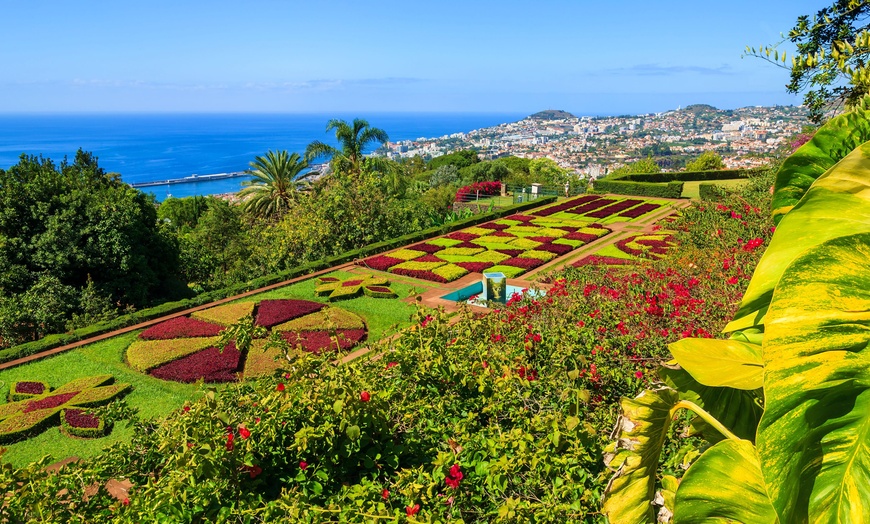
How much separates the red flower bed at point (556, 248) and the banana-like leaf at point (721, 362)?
16.4m

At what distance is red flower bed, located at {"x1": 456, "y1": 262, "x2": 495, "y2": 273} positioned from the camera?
1564 centimetres

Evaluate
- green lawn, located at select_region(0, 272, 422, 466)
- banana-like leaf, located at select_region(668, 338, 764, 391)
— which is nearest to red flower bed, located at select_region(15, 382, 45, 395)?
green lawn, located at select_region(0, 272, 422, 466)

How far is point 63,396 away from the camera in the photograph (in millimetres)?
8562

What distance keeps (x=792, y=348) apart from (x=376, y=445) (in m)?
3.29

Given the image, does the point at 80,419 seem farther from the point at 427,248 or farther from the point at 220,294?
the point at 427,248

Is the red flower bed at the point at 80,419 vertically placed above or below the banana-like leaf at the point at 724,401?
below

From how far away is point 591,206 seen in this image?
83.3 ft

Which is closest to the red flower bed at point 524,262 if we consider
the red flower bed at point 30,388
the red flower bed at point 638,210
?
the red flower bed at point 638,210

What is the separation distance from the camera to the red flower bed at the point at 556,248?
1733 centimetres

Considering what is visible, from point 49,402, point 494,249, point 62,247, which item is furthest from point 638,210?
point 49,402

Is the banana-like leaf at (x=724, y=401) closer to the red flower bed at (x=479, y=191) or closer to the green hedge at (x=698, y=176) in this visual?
the red flower bed at (x=479, y=191)

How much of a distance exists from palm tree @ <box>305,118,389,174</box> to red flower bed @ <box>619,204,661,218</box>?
38.3ft

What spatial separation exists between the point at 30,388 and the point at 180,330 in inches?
116

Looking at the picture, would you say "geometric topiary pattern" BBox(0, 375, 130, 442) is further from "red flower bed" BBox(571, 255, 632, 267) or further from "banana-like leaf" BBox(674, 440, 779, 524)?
"red flower bed" BBox(571, 255, 632, 267)
